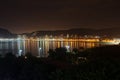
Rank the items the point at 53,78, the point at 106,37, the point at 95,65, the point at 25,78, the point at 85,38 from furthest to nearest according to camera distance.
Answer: the point at 85,38 → the point at 106,37 → the point at 25,78 → the point at 53,78 → the point at 95,65

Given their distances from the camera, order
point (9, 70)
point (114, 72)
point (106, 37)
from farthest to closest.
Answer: point (106, 37) < point (9, 70) < point (114, 72)

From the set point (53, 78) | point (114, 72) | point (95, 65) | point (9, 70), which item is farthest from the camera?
point (9, 70)

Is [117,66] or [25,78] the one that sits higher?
[117,66]

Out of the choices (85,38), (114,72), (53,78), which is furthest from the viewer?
(85,38)

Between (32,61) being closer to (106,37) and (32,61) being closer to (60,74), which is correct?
(60,74)

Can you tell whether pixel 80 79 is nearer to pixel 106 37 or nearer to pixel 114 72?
pixel 114 72

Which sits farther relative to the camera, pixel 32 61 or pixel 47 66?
pixel 32 61

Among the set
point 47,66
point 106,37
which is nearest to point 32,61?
point 47,66

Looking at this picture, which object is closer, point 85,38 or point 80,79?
point 80,79

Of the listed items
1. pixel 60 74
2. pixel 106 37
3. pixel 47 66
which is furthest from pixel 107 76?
pixel 106 37
